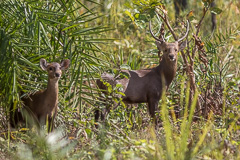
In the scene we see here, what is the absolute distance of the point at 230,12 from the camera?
1337 cm

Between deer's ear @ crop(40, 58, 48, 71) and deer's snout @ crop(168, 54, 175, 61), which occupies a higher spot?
deer's ear @ crop(40, 58, 48, 71)

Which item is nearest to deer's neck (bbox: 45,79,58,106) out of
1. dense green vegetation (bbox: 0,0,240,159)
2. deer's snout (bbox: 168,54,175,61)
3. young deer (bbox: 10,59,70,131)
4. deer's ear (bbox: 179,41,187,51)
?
young deer (bbox: 10,59,70,131)

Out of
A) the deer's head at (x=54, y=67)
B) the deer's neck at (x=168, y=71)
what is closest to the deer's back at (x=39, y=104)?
the deer's head at (x=54, y=67)

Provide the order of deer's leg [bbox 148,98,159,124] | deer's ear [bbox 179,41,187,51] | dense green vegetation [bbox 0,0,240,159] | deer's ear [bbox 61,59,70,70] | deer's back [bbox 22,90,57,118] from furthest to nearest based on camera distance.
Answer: deer's leg [bbox 148,98,159,124] → deer's ear [bbox 179,41,187,51] → deer's back [bbox 22,90,57,118] → deer's ear [bbox 61,59,70,70] → dense green vegetation [bbox 0,0,240,159]

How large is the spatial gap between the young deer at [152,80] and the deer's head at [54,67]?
154 centimetres

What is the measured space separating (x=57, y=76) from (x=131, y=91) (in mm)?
2155

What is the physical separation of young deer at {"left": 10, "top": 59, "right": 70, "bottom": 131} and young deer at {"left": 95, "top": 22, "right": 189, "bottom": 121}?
Result: 147cm

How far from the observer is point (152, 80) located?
9.08m

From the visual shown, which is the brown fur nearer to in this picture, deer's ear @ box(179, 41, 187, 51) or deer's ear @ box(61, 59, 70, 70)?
deer's ear @ box(179, 41, 187, 51)

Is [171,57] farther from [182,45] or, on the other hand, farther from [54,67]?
[54,67]

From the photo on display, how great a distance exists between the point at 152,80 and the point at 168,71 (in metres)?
0.31

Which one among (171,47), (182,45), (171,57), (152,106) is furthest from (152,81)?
(182,45)

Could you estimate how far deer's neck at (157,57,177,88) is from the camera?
9062 mm

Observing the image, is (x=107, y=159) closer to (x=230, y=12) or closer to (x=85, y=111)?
(x=85, y=111)
